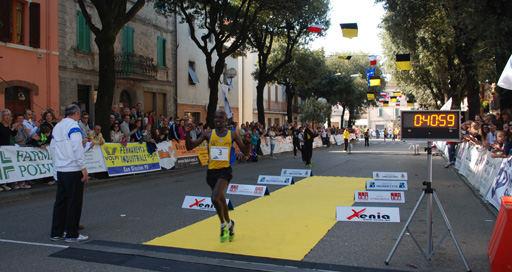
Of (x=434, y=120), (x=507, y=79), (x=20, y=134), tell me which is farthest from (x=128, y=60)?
(x=434, y=120)

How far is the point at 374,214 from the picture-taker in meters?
7.27

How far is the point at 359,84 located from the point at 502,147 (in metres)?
42.9

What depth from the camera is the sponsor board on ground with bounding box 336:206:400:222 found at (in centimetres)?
702

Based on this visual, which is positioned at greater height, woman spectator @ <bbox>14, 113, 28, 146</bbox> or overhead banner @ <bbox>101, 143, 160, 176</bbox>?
woman spectator @ <bbox>14, 113, 28, 146</bbox>

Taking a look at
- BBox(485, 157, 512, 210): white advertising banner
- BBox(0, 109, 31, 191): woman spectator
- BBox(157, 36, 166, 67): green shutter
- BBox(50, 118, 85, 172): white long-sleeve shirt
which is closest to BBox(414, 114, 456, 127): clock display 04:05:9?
BBox(485, 157, 512, 210): white advertising banner

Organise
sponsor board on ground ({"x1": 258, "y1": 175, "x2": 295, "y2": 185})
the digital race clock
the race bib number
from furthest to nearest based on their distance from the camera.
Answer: sponsor board on ground ({"x1": 258, "y1": 175, "x2": 295, "y2": 185}), the race bib number, the digital race clock

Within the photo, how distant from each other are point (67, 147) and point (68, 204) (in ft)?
2.75

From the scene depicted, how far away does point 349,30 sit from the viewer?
17.6 metres

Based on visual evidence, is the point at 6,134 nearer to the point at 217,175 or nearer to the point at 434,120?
the point at 217,175

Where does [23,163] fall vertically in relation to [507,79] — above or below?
below

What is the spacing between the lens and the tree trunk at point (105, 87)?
1455 cm

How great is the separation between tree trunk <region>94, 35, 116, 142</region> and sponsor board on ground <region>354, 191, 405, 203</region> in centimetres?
898

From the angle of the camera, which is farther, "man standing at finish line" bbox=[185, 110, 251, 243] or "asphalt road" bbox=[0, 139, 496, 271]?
"man standing at finish line" bbox=[185, 110, 251, 243]

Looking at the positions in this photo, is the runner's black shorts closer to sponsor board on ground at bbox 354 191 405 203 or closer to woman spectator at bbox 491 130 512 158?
sponsor board on ground at bbox 354 191 405 203
